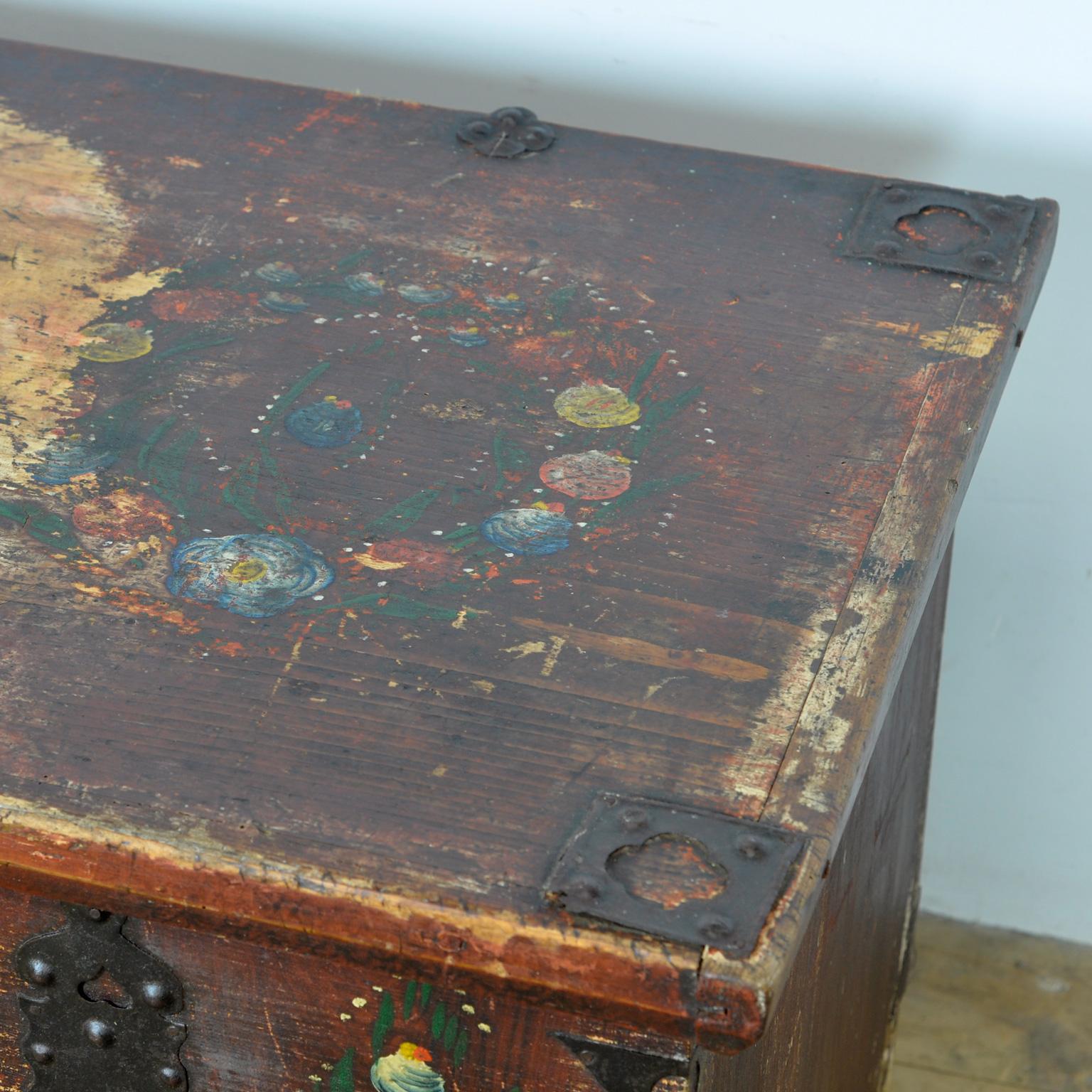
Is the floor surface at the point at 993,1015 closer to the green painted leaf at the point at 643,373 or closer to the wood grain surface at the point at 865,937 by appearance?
the wood grain surface at the point at 865,937

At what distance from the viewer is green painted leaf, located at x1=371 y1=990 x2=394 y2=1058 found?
0.79 metres

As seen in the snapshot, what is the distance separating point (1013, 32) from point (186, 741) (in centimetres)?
98

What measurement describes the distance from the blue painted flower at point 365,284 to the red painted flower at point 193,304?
0.08 metres

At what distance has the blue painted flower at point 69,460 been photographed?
918mm

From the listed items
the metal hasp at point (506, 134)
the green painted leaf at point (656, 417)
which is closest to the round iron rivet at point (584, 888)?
the green painted leaf at point (656, 417)

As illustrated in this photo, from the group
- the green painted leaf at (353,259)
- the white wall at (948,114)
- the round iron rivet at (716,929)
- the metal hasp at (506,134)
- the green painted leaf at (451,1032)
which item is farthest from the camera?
the white wall at (948,114)

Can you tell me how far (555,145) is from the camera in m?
1.25

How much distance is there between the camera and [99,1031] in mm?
834

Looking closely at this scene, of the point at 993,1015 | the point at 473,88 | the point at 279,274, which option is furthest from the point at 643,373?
the point at 993,1015

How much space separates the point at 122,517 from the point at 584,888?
1.22 ft

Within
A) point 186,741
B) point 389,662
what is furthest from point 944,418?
point 186,741

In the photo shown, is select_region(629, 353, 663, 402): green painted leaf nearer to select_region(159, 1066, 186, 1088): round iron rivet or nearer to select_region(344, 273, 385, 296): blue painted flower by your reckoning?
select_region(344, 273, 385, 296): blue painted flower

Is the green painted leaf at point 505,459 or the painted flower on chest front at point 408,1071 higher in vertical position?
the green painted leaf at point 505,459

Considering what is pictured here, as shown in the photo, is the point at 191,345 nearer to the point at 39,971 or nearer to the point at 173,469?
the point at 173,469
